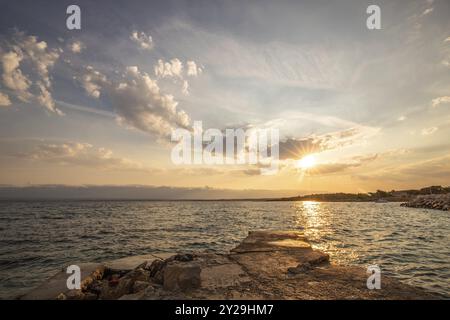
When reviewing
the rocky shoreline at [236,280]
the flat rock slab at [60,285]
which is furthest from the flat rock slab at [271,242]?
the flat rock slab at [60,285]

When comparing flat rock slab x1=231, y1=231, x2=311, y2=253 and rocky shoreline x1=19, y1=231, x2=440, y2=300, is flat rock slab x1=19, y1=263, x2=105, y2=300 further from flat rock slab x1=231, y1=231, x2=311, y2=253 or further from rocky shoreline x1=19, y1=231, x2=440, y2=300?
flat rock slab x1=231, y1=231, x2=311, y2=253

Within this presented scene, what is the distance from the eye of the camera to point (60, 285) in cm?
716

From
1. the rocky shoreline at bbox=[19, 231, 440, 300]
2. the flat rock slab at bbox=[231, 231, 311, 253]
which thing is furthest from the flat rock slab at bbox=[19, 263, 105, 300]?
the flat rock slab at bbox=[231, 231, 311, 253]

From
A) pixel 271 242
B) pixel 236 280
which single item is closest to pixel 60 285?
pixel 236 280

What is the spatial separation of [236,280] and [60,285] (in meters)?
5.24

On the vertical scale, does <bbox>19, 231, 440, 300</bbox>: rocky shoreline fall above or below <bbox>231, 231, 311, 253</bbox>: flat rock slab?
above

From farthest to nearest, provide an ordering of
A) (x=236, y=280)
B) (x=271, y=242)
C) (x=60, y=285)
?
(x=271, y=242)
(x=60, y=285)
(x=236, y=280)

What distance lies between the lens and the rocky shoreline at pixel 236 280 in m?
5.16

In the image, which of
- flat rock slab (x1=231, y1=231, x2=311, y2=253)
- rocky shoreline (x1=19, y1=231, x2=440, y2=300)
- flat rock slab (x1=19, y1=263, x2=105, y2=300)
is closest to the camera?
rocky shoreline (x1=19, y1=231, x2=440, y2=300)

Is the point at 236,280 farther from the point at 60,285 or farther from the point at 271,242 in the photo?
the point at 60,285

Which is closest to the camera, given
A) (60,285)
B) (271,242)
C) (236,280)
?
(236,280)

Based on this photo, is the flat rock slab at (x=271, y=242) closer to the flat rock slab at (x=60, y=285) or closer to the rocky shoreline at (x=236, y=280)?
the rocky shoreline at (x=236, y=280)

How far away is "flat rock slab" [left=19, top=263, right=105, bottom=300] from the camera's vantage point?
6402 millimetres
